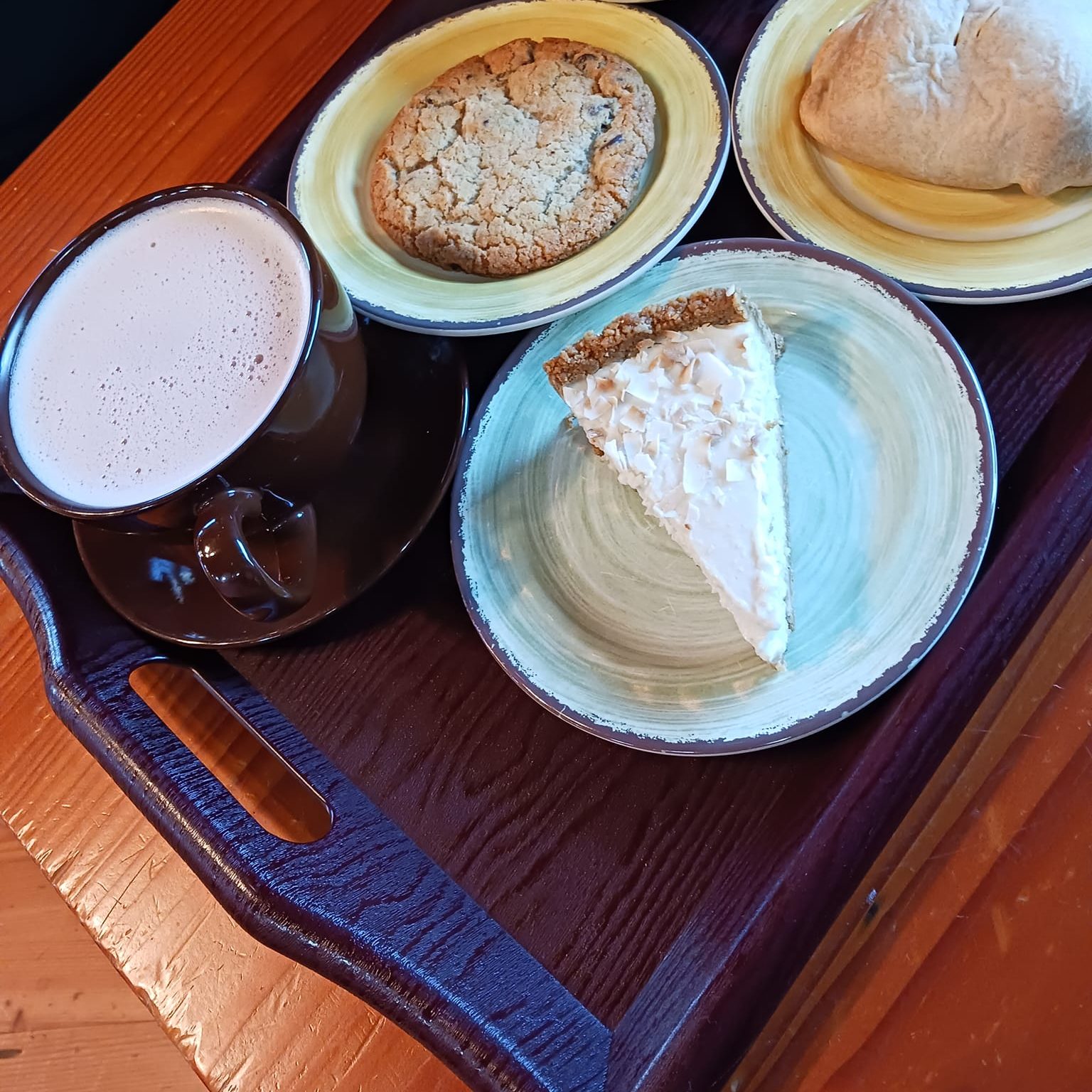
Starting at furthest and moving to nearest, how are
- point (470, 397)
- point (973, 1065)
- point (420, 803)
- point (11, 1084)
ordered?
point (11, 1084) < point (470, 397) < point (420, 803) < point (973, 1065)

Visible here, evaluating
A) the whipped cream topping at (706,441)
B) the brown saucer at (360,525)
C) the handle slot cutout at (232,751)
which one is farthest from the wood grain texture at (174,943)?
the whipped cream topping at (706,441)

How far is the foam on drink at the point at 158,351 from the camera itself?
720 millimetres

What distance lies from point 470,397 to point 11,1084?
1074 mm

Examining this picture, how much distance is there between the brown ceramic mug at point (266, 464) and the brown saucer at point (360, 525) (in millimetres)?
19

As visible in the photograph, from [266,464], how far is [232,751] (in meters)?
0.31

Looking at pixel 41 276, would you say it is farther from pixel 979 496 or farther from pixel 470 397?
pixel 979 496

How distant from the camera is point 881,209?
2.74 feet

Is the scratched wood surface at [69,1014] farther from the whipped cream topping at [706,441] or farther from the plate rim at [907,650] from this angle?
the whipped cream topping at [706,441]

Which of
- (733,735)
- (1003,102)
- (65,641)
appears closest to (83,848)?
(65,641)

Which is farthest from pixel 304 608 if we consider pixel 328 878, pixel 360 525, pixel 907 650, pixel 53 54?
pixel 53 54

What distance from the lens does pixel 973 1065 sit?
2.02ft

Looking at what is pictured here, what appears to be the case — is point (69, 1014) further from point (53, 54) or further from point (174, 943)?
point (53, 54)

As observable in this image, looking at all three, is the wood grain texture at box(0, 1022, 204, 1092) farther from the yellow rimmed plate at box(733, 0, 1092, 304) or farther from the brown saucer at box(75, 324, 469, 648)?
the yellow rimmed plate at box(733, 0, 1092, 304)

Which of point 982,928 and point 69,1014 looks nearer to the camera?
point 982,928
